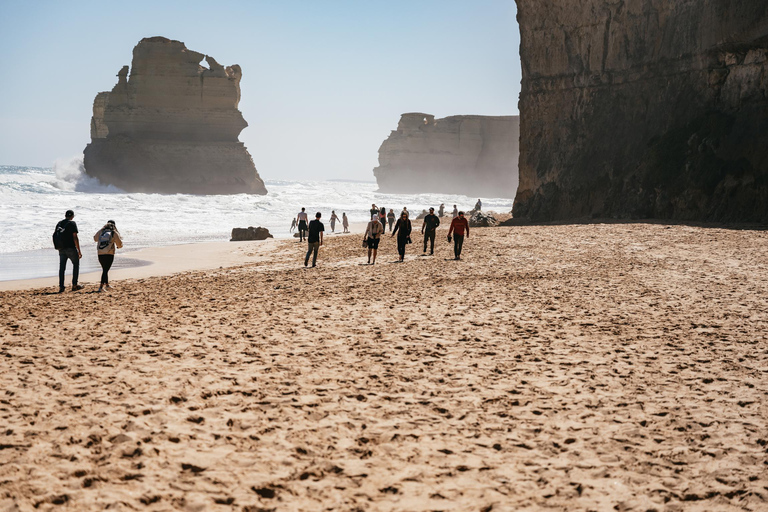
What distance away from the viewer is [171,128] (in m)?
91.4

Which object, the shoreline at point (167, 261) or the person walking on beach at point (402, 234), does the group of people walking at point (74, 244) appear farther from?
the person walking on beach at point (402, 234)

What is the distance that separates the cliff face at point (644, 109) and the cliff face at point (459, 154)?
10913cm

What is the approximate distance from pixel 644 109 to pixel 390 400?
3091cm

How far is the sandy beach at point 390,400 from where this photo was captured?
3.90 m

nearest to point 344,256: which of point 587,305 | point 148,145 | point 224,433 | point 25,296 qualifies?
point 25,296

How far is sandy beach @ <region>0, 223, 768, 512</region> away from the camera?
3.90 metres

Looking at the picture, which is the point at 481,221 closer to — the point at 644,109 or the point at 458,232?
the point at 644,109

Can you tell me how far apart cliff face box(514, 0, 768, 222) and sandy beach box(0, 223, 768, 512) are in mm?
17395

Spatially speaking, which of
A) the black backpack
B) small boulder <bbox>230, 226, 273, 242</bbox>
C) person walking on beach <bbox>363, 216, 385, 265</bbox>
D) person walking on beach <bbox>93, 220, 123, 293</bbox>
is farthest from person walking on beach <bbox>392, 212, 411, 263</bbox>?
small boulder <bbox>230, 226, 273, 242</bbox>

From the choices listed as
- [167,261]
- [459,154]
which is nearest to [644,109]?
[167,261]

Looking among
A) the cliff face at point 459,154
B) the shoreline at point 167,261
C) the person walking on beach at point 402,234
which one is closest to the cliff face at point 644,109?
the person walking on beach at point 402,234

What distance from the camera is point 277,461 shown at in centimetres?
423

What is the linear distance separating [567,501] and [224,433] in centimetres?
245

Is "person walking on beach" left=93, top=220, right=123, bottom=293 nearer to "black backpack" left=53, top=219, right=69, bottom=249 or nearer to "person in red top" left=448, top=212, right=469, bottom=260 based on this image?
"black backpack" left=53, top=219, right=69, bottom=249
